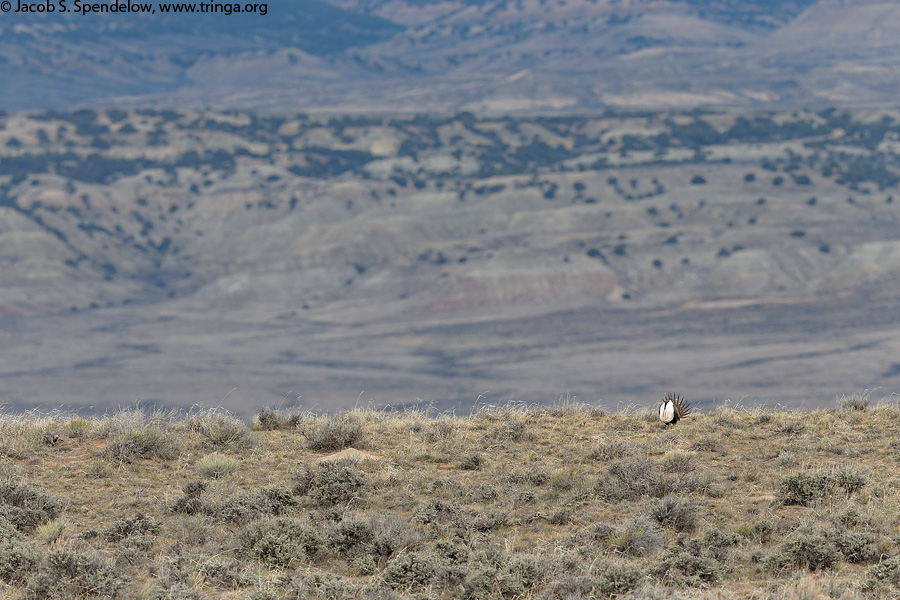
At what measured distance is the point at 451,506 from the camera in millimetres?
14797

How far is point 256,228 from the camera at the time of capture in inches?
7416

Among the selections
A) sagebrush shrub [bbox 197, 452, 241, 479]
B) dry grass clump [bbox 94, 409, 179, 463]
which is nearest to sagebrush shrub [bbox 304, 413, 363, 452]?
sagebrush shrub [bbox 197, 452, 241, 479]

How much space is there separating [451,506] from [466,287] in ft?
490

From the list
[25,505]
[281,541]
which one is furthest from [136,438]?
[281,541]

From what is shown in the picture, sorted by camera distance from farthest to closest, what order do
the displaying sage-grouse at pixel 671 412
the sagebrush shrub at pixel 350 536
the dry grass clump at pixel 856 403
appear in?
the dry grass clump at pixel 856 403 < the displaying sage-grouse at pixel 671 412 < the sagebrush shrub at pixel 350 536

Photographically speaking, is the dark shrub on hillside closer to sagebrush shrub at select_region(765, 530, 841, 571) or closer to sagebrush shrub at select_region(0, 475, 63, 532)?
sagebrush shrub at select_region(0, 475, 63, 532)

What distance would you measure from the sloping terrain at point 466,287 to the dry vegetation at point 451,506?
98.0m

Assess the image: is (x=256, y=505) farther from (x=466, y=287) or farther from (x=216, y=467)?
(x=466, y=287)

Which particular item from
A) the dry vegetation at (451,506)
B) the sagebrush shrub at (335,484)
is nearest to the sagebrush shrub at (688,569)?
the dry vegetation at (451,506)

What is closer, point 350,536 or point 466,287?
point 350,536

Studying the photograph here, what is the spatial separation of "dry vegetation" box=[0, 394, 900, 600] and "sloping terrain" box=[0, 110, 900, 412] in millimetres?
97993

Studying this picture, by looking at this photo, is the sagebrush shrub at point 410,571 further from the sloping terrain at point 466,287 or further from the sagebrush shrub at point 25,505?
the sloping terrain at point 466,287

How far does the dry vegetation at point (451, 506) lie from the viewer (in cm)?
1245

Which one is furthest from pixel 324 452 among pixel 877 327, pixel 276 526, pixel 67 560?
pixel 877 327
